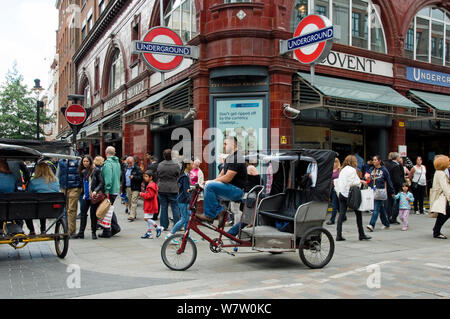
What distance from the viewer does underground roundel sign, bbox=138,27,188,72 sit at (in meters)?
12.6

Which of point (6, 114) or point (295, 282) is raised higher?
point (6, 114)

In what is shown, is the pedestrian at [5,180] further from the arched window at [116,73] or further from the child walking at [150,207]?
the arched window at [116,73]

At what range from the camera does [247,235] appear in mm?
6695

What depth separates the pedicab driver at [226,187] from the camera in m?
6.59

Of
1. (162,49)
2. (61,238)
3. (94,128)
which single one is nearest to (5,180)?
(61,238)

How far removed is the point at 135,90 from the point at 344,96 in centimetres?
1142

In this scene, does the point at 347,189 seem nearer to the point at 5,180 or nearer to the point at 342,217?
the point at 342,217

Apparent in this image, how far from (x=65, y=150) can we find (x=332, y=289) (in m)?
5.56

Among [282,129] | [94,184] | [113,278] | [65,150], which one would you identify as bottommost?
[113,278]

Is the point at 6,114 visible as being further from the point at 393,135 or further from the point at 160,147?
the point at 393,135

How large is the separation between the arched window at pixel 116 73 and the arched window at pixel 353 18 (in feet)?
41.7

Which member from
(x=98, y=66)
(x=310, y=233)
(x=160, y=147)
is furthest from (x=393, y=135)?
(x=98, y=66)

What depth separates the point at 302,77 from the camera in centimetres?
1315

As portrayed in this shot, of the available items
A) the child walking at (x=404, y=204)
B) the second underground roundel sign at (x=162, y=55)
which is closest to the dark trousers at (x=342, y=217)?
the child walking at (x=404, y=204)
